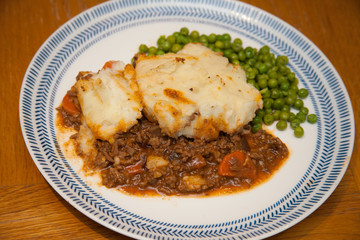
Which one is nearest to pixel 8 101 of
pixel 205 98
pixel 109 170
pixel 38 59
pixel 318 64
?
pixel 38 59

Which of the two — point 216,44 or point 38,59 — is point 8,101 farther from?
point 216,44

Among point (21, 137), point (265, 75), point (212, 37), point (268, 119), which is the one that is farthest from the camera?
point (212, 37)

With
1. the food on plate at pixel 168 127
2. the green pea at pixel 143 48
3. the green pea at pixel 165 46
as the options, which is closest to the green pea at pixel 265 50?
the food on plate at pixel 168 127

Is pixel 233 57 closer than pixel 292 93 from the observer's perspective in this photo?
No

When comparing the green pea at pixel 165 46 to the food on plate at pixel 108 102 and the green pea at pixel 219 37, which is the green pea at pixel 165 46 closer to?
the green pea at pixel 219 37

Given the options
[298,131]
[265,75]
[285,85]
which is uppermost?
[265,75]

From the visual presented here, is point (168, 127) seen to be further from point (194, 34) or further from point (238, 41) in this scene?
point (238, 41)

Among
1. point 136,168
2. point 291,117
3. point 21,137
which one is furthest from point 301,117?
point 21,137

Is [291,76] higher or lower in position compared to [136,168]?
higher
